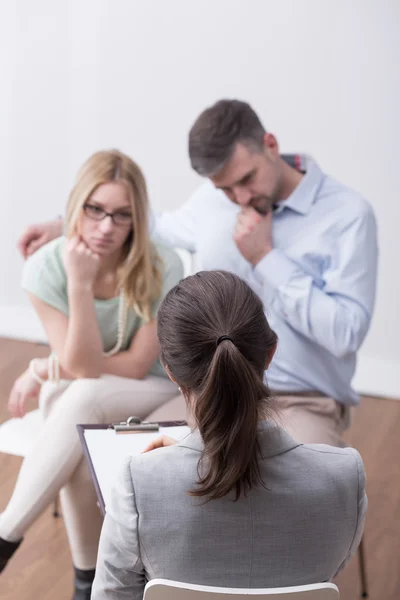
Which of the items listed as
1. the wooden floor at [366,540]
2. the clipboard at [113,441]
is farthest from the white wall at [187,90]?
the clipboard at [113,441]

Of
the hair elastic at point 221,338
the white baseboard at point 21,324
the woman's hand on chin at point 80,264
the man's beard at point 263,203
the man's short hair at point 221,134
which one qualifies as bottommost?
the white baseboard at point 21,324

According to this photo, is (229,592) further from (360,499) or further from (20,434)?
(20,434)

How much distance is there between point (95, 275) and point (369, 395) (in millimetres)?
1829

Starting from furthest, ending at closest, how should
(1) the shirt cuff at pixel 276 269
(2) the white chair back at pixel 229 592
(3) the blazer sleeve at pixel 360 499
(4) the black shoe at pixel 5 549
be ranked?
(1) the shirt cuff at pixel 276 269 → (4) the black shoe at pixel 5 549 → (3) the blazer sleeve at pixel 360 499 → (2) the white chair back at pixel 229 592

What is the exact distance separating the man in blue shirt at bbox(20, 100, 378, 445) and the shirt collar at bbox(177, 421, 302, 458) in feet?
3.10

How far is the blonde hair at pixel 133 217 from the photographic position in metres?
2.50

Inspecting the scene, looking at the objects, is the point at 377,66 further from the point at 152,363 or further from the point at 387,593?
the point at 387,593

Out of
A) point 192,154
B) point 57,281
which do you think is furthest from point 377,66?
point 57,281

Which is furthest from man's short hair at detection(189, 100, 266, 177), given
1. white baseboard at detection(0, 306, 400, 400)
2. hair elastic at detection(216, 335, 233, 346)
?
white baseboard at detection(0, 306, 400, 400)

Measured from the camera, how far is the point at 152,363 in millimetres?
2518

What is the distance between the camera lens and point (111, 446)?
1.94 m

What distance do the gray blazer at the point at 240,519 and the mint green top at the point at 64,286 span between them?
118 centimetres

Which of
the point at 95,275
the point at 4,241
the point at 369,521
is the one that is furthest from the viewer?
the point at 4,241

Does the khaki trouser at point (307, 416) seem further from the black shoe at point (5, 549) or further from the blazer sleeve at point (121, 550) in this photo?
the blazer sleeve at point (121, 550)
